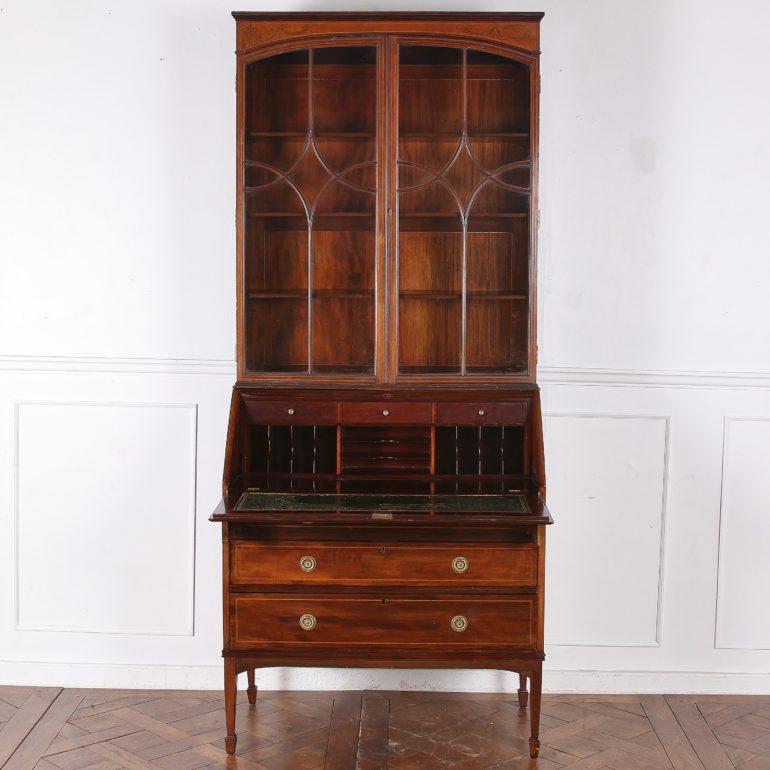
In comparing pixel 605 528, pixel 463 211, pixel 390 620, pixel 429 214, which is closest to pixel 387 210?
pixel 429 214

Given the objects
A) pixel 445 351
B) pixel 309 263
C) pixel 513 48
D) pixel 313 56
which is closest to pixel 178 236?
pixel 309 263

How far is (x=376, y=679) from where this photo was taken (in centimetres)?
332

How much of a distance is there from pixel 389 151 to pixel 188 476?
1369 millimetres

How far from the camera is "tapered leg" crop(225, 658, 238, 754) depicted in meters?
2.76

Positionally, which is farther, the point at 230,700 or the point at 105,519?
the point at 105,519

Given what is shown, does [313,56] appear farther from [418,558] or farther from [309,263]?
[418,558]

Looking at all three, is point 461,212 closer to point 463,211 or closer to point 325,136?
point 463,211

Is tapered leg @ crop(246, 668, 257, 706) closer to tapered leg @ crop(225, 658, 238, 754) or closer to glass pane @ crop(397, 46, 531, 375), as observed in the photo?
tapered leg @ crop(225, 658, 238, 754)

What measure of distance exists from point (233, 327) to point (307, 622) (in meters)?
1.12

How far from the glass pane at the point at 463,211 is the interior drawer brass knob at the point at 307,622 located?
32.7 inches

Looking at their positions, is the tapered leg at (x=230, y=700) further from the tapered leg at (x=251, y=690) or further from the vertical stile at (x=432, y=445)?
the vertical stile at (x=432, y=445)

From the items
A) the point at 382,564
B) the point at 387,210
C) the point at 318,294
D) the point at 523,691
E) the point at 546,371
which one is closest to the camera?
the point at 382,564

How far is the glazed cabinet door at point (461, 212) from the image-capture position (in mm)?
2891

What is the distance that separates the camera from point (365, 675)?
332cm
